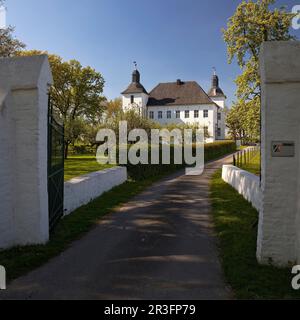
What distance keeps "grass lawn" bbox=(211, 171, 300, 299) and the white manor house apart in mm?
55484

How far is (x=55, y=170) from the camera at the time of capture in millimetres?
→ 9023

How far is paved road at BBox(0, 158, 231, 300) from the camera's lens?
5.16m

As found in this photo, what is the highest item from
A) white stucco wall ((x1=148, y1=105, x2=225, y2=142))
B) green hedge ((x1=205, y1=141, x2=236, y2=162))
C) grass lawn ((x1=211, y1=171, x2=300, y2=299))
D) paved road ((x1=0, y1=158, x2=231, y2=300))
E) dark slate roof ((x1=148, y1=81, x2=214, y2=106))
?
dark slate roof ((x1=148, y1=81, x2=214, y2=106))

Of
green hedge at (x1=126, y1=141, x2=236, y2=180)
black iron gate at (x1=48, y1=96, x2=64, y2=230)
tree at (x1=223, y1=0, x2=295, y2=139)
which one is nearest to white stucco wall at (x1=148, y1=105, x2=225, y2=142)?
green hedge at (x1=126, y1=141, x2=236, y2=180)

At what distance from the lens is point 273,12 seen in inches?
953

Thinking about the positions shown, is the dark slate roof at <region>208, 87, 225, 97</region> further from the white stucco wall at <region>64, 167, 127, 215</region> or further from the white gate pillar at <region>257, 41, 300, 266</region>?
the white gate pillar at <region>257, 41, 300, 266</region>

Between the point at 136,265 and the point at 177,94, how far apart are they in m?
65.3

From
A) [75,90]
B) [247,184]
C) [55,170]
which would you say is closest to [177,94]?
[75,90]

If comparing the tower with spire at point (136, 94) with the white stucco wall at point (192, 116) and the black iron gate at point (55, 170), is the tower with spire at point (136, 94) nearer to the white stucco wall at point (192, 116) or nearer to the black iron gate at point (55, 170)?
the white stucco wall at point (192, 116)

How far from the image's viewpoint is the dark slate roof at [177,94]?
67625mm

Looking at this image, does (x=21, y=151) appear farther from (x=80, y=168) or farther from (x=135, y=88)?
(x=135, y=88)

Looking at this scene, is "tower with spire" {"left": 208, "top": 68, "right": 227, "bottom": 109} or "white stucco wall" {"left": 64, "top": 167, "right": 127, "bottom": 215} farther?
"tower with spire" {"left": 208, "top": 68, "right": 227, "bottom": 109}

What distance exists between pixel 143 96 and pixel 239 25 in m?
45.2

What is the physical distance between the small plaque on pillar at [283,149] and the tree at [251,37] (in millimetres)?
17925
